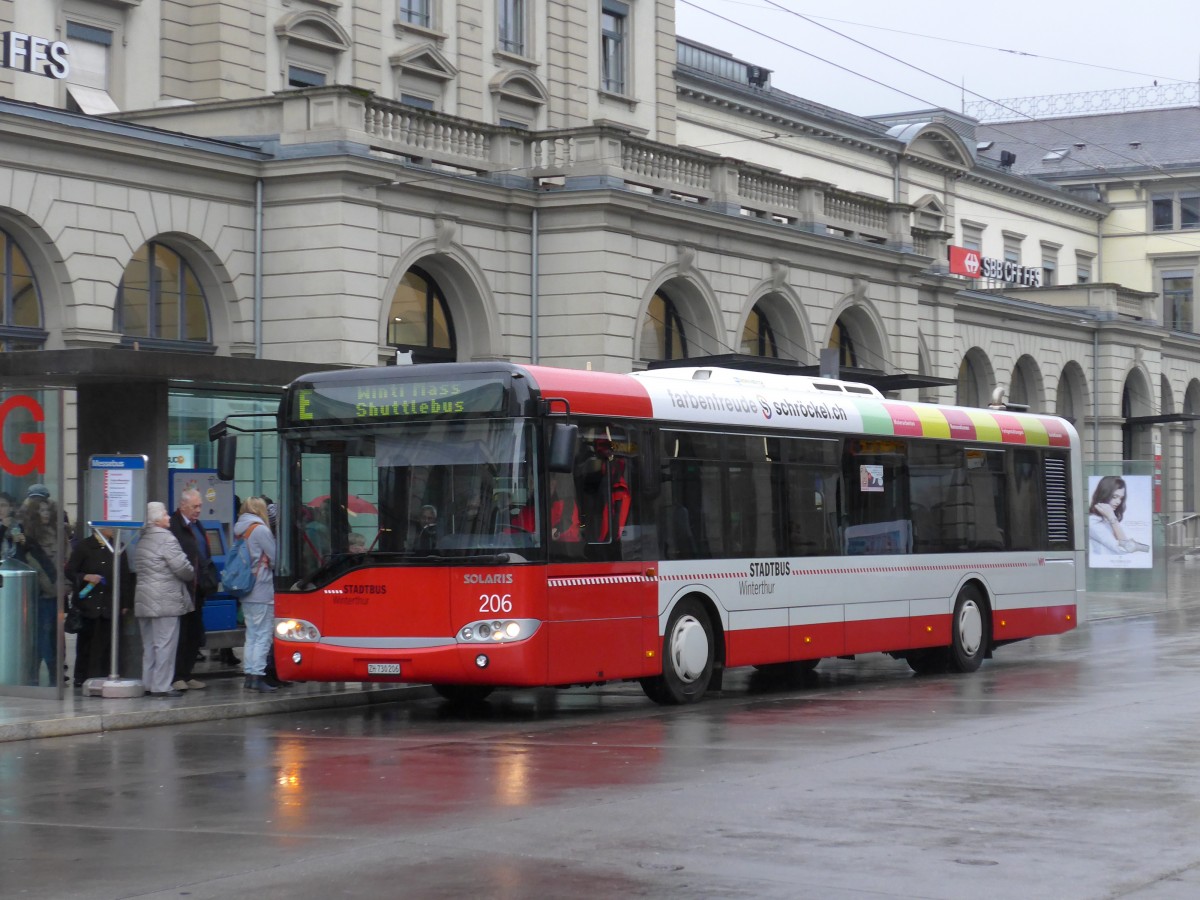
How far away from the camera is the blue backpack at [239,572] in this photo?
677 inches

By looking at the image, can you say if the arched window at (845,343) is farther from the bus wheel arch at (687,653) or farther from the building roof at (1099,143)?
the building roof at (1099,143)

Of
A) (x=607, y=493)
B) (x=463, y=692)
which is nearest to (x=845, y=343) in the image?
(x=463, y=692)

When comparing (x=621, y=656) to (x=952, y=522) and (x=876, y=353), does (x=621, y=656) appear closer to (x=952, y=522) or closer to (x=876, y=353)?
(x=952, y=522)

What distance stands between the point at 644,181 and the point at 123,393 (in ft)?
53.7

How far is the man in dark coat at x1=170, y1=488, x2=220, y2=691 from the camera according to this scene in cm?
1711

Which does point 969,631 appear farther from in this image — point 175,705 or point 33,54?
point 33,54

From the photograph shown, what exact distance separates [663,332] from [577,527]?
19657 millimetres

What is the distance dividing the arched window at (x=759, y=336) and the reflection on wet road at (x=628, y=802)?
2051 cm

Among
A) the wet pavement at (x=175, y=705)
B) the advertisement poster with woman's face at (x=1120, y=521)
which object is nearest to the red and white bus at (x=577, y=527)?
the wet pavement at (x=175, y=705)

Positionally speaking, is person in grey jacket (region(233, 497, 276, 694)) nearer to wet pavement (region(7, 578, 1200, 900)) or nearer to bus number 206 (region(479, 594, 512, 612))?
wet pavement (region(7, 578, 1200, 900))

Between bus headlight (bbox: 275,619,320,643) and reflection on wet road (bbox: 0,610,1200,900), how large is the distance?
71 cm

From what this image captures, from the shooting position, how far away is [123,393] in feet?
58.0

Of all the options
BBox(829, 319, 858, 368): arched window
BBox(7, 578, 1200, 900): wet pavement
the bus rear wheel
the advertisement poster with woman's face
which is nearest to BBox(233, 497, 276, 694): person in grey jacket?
BBox(7, 578, 1200, 900): wet pavement

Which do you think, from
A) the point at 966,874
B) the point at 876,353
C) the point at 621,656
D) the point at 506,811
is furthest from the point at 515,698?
the point at 876,353
